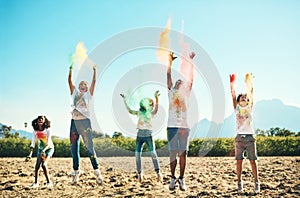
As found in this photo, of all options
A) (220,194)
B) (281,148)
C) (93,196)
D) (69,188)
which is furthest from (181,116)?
(281,148)

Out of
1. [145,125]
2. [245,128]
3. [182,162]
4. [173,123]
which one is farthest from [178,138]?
[245,128]

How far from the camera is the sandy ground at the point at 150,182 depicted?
7.41m

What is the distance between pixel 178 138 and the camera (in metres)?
6.87

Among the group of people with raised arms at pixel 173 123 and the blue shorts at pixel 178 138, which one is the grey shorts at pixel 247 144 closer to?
the group of people with raised arms at pixel 173 123

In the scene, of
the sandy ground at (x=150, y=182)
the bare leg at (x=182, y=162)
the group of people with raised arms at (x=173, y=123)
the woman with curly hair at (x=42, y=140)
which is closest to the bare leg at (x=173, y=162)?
the group of people with raised arms at (x=173, y=123)

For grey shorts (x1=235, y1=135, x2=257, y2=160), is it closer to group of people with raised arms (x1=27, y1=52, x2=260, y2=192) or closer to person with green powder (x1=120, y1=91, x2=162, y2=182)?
group of people with raised arms (x1=27, y1=52, x2=260, y2=192)

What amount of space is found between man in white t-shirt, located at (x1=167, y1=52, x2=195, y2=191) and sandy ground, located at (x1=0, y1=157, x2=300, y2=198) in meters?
0.82

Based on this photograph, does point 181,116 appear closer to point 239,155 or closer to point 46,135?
point 239,155

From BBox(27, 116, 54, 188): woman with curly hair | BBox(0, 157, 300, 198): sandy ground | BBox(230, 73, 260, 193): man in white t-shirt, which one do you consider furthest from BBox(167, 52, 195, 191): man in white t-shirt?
BBox(27, 116, 54, 188): woman with curly hair

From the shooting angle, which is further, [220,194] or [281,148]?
[281,148]

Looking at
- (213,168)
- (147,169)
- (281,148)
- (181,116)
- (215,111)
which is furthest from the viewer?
(281,148)

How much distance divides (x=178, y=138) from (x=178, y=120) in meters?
0.37

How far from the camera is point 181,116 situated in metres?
6.82

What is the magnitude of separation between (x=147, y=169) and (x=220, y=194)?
2.31m
